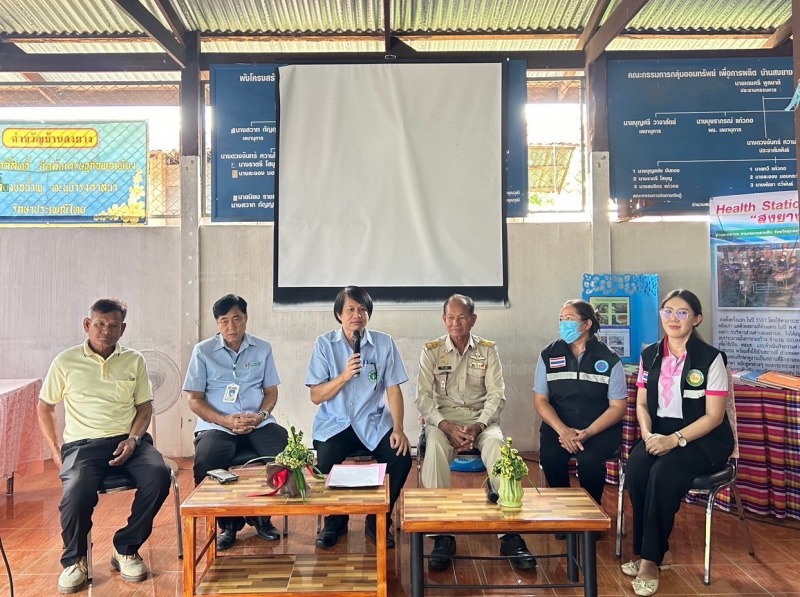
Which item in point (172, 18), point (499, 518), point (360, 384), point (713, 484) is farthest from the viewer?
point (172, 18)

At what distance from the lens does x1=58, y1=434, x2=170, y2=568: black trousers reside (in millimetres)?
2791

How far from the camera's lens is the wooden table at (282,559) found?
2.42 meters

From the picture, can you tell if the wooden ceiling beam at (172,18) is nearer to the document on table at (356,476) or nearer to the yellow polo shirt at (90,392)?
the yellow polo shirt at (90,392)

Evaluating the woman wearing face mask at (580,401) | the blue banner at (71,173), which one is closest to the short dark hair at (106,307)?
the blue banner at (71,173)

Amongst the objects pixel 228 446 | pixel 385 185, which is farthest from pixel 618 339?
pixel 228 446

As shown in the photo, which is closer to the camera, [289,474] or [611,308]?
[289,474]

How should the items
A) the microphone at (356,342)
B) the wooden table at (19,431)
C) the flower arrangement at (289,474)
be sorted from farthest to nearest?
the wooden table at (19,431), the microphone at (356,342), the flower arrangement at (289,474)

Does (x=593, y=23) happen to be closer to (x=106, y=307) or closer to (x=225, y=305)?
(x=225, y=305)

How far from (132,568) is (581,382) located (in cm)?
240

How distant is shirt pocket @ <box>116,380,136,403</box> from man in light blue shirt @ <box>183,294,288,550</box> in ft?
0.99

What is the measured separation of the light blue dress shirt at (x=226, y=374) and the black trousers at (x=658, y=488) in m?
1.97

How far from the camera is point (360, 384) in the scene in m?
3.49

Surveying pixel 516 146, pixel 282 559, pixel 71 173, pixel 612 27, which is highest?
pixel 612 27

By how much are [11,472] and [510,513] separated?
3.26 m
